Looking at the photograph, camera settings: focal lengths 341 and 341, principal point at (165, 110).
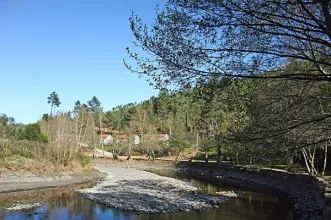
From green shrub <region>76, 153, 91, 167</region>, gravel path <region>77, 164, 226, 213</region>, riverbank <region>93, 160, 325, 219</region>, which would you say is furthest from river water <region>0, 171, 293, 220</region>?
green shrub <region>76, 153, 91, 167</region>

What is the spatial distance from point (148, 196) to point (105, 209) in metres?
3.76

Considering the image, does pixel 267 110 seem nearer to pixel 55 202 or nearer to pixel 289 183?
pixel 55 202

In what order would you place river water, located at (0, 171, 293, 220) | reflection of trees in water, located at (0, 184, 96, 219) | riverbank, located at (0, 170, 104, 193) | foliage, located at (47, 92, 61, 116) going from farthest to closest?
foliage, located at (47, 92, 61, 116) < riverbank, located at (0, 170, 104, 193) < reflection of trees in water, located at (0, 184, 96, 219) < river water, located at (0, 171, 293, 220)

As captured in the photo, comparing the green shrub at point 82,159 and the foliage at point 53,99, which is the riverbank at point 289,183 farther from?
the foliage at point 53,99

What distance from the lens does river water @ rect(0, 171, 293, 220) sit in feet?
49.7

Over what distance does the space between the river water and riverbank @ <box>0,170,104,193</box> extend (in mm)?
1358

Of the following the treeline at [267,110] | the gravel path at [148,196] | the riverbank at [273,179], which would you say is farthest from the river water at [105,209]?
the treeline at [267,110]

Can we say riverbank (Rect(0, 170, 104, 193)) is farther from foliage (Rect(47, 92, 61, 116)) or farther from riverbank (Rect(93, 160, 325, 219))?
foliage (Rect(47, 92, 61, 116))

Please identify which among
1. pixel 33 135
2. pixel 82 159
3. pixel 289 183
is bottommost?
pixel 289 183

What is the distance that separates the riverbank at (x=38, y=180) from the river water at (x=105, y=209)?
A: 1.36m

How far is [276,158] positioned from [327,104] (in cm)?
160

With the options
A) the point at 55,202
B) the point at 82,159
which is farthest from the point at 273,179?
the point at 82,159

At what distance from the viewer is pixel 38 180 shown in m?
25.1

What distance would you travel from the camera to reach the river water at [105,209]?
15.1 m
